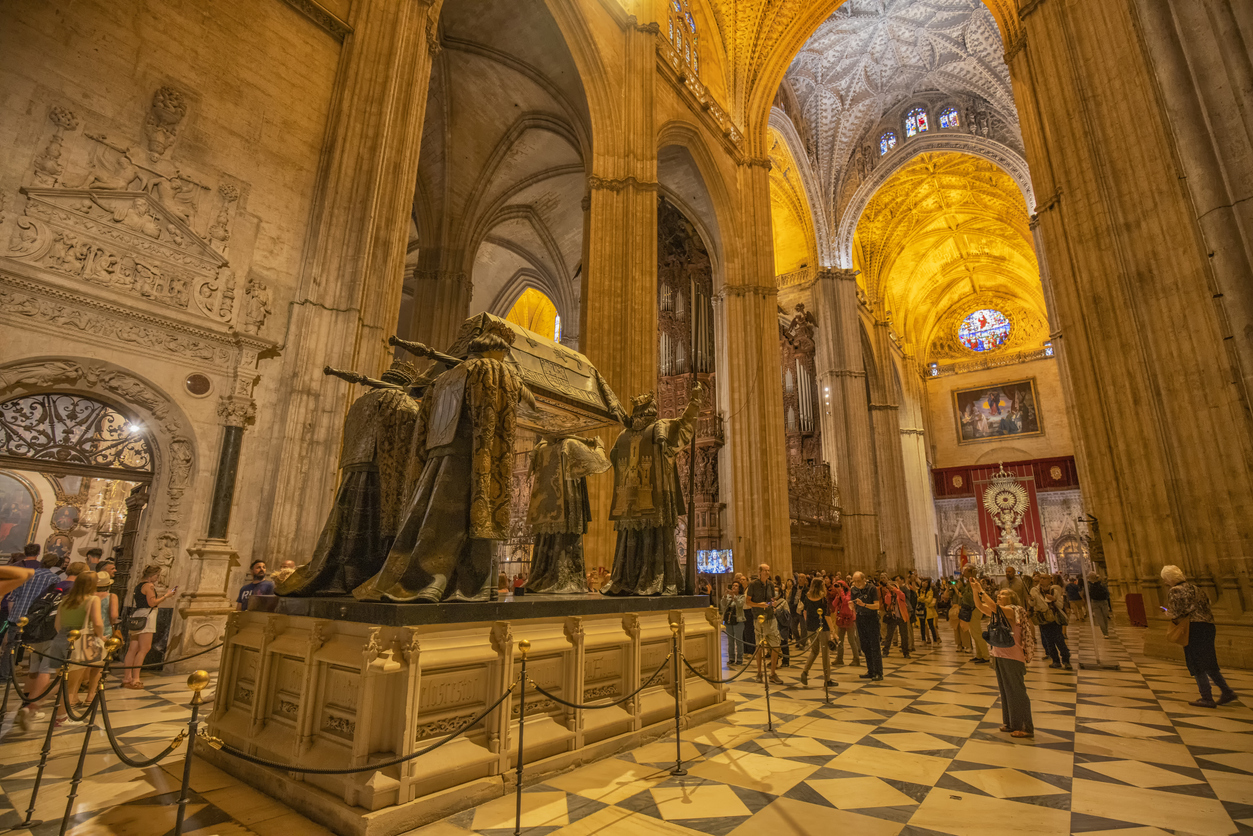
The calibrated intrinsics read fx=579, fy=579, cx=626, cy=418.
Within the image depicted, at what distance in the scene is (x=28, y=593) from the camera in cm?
471

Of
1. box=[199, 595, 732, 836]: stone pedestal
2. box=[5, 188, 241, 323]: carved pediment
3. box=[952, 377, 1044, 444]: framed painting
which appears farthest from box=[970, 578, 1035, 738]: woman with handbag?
box=[952, 377, 1044, 444]: framed painting

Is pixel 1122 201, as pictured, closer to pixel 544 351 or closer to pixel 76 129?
pixel 544 351

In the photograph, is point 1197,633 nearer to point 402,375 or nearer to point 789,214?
point 402,375

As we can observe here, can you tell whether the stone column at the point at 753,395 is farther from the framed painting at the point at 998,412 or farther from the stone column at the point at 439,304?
the framed painting at the point at 998,412

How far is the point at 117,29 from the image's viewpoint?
5.98 meters

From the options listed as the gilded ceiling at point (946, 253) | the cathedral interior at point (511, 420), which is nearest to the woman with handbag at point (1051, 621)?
the cathedral interior at point (511, 420)

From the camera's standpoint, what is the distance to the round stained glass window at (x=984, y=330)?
3516 centimetres

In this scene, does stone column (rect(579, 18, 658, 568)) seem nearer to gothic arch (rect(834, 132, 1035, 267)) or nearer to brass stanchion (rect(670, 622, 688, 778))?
brass stanchion (rect(670, 622, 688, 778))

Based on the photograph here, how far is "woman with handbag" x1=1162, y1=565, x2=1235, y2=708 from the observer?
461 cm

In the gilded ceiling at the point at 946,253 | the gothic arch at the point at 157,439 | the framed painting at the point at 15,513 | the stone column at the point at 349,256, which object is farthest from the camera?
the gilded ceiling at the point at 946,253

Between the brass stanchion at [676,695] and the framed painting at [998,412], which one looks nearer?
the brass stanchion at [676,695]

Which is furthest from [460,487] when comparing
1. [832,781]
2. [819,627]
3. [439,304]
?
[439,304]

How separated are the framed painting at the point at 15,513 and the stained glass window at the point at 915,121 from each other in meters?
30.0

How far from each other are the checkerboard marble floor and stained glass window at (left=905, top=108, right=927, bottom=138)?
83.4ft
